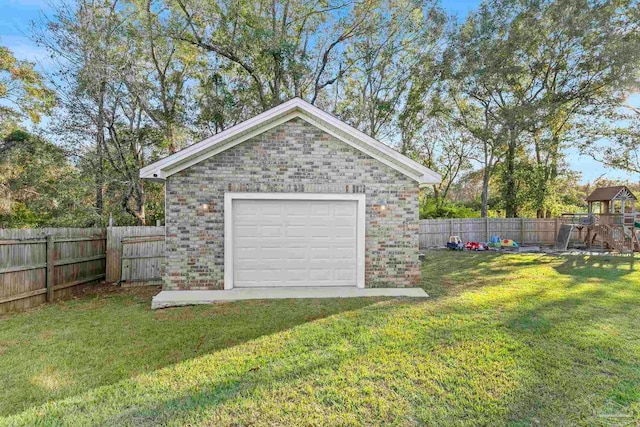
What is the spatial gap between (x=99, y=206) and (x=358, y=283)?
516 inches

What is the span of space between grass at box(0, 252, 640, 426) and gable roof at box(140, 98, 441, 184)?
3083mm

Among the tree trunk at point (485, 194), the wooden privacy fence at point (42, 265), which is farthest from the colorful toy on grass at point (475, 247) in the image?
the wooden privacy fence at point (42, 265)

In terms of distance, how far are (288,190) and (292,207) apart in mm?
447

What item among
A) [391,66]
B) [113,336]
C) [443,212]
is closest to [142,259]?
[113,336]

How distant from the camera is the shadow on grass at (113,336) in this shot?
143 inches

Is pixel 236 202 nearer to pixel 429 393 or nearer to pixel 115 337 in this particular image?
pixel 115 337

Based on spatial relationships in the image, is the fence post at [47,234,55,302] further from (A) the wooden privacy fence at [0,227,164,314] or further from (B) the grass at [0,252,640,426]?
(B) the grass at [0,252,640,426]

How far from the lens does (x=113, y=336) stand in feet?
16.5

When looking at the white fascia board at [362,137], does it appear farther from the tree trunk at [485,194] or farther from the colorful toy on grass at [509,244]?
the tree trunk at [485,194]

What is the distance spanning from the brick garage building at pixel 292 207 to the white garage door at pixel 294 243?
3 centimetres

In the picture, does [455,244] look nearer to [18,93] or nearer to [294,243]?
[294,243]

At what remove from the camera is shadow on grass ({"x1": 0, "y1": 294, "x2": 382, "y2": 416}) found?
3643 millimetres

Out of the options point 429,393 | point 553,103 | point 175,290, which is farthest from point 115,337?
point 553,103

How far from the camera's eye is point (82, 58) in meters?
13.0
